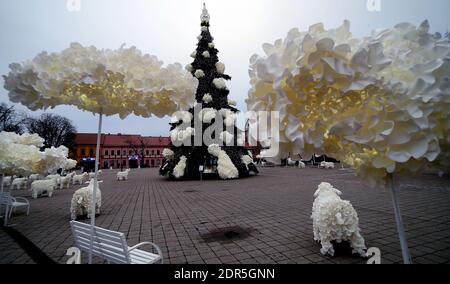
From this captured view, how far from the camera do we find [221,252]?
4176 millimetres

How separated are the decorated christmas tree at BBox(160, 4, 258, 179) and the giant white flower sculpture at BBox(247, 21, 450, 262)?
16.8 metres

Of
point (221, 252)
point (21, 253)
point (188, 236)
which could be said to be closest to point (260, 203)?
point (188, 236)

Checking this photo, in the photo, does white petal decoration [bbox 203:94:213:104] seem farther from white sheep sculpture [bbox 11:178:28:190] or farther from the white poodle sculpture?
the white poodle sculpture

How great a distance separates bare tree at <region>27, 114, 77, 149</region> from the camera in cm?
4353

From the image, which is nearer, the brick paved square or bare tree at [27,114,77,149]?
the brick paved square

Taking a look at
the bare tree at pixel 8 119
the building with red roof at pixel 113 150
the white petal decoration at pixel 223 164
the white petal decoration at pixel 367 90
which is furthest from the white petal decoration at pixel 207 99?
the building with red roof at pixel 113 150

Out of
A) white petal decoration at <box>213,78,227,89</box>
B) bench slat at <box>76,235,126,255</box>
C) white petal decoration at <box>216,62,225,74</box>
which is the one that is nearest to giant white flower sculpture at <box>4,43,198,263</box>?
bench slat at <box>76,235,126,255</box>

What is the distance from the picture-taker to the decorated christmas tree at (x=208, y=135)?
60.7ft

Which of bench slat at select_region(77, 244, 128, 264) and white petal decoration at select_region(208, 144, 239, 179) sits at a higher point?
white petal decoration at select_region(208, 144, 239, 179)

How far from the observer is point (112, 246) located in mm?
2936

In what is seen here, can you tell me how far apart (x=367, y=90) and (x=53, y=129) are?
56.0 m
